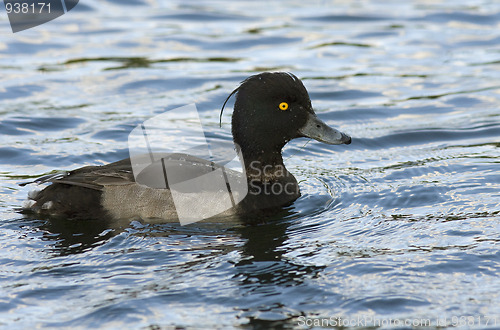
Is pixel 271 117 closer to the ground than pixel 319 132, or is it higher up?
higher up

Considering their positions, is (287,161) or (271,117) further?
(287,161)

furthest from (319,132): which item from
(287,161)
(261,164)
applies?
(287,161)

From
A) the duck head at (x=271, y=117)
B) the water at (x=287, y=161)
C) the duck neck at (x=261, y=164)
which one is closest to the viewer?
the water at (x=287, y=161)

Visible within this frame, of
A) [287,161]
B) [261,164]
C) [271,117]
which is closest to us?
[271,117]

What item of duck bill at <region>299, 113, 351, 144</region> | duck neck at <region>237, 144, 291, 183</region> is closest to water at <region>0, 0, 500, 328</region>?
duck neck at <region>237, 144, 291, 183</region>

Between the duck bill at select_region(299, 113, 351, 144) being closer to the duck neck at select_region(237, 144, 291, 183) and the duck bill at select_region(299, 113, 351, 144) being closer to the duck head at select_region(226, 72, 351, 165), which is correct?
the duck head at select_region(226, 72, 351, 165)

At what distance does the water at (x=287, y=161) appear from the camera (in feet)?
19.3

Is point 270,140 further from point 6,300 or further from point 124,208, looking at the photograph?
point 6,300

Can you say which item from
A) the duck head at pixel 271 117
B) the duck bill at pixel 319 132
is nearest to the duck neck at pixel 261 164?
the duck head at pixel 271 117

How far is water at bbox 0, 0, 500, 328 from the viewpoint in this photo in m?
5.89

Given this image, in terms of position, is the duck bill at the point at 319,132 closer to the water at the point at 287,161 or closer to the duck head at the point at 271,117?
the duck head at the point at 271,117

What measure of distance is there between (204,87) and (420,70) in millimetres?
3651

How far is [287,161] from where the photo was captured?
32.2 feet

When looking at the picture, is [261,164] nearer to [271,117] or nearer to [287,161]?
[271,117]
